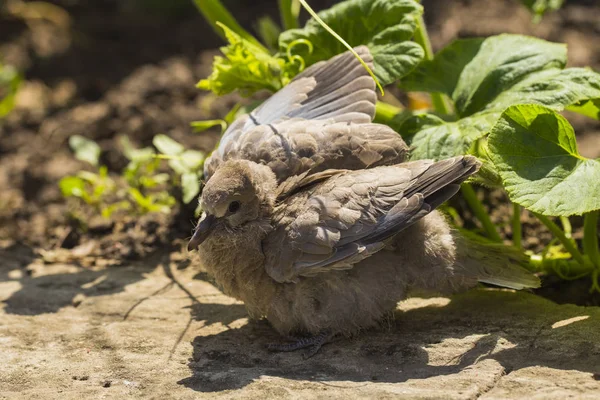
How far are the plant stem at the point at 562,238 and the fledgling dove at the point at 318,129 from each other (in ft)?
2.31

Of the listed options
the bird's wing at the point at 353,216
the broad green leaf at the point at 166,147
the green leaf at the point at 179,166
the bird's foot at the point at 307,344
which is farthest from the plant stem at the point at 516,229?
the broad green leaf at the point at 166,147

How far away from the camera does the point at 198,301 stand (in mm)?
3943

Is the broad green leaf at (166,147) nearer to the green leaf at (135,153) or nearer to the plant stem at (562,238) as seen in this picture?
the green leaf at (135,153)

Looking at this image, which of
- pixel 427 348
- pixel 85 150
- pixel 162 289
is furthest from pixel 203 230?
pixel 85 150

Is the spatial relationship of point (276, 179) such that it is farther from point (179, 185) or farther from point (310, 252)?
point (179, 185)

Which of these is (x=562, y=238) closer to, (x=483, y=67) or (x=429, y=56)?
(x=483, y=67)

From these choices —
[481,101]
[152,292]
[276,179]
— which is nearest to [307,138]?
[276,179]

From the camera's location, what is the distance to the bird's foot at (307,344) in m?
3.34

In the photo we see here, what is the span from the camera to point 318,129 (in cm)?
363

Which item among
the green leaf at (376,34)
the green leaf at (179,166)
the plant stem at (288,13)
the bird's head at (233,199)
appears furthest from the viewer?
the green leaf at (179,166)

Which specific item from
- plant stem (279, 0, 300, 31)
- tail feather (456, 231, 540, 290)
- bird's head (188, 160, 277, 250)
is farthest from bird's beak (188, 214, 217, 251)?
plant stem (279, 0, 300, 31)

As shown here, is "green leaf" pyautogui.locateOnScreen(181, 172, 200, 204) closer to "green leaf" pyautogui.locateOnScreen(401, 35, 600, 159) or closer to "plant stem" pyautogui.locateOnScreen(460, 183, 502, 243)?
"green leaf" pyautogui.locateOnScreen(401, 35, 600, 159)

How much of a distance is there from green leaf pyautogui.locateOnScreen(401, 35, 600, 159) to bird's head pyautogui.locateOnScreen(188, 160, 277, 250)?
0.70 m

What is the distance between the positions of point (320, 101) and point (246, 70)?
39cm
